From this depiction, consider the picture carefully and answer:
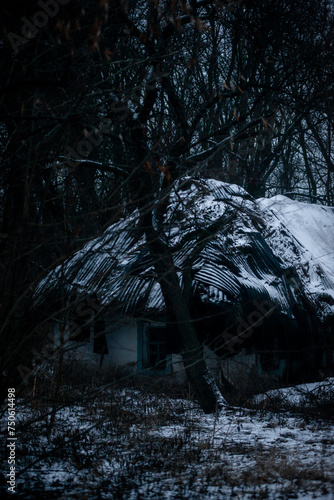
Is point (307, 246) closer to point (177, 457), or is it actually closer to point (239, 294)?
point (239, 294)

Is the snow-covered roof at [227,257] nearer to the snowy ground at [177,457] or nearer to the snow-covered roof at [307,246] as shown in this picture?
the snow-covered roof at [307,246]

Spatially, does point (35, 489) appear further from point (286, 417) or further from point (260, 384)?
point (260, 384)

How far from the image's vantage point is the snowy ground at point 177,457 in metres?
4.30

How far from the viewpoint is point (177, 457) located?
5.45 m

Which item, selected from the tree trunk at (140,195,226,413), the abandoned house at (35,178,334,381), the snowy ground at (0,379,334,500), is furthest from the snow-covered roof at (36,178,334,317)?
the snowy ground at (0,379,334,500)

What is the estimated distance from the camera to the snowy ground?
169 inches

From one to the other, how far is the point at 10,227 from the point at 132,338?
7833 mm

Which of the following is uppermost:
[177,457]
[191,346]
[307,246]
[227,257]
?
[307,246]

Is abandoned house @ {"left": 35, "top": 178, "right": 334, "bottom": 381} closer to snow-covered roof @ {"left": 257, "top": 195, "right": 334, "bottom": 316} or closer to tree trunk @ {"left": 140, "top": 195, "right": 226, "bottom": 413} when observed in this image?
snow-covered roof @ {"left": 257, "top": 195, "right": 334, "bottom": 316}

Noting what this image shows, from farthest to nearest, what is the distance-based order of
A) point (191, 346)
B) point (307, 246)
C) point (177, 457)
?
point (307, 246) < point (191, 346) < point (177, 457)

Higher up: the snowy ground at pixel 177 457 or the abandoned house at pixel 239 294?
the abandoned house at pixel 239 294

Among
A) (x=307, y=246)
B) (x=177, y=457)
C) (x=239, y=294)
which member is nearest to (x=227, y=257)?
(x=239, y=294)

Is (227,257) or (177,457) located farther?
(227,257)

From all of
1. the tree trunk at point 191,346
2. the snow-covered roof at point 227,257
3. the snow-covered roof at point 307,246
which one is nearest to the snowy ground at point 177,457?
the tree trunk at point 191,346
